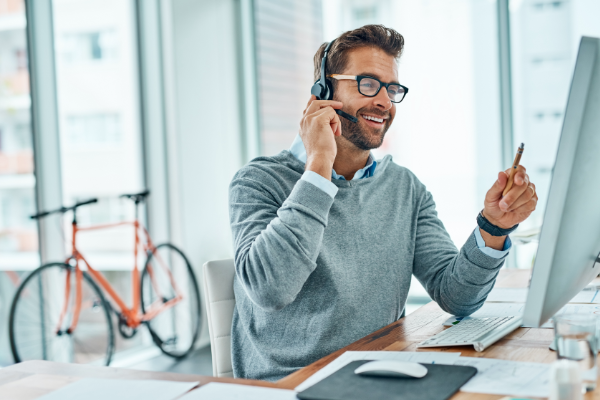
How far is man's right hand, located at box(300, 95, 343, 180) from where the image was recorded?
119cm

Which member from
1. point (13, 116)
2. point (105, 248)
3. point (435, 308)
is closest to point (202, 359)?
point (105, 248)

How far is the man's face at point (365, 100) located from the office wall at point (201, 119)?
2254 mm

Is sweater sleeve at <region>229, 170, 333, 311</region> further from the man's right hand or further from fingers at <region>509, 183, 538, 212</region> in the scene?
fingers at <region>509, 183, 538, 212</region>

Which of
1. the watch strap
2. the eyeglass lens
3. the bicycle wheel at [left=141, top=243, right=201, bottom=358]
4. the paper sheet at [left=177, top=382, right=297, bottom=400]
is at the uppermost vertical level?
the eyeglass lens

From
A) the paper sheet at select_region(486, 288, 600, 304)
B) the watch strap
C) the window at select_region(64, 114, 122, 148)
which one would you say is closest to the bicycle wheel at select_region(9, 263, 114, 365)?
the window at select_region(64, 114, 122, 148)

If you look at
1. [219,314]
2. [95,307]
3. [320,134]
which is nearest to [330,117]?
[320,134]

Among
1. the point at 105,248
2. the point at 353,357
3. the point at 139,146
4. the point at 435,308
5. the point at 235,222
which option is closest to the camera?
the point at 353,357

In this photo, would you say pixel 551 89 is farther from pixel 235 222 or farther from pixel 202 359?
pixel 235 222

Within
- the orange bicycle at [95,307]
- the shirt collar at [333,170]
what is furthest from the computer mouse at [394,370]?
the orange bicycle at [95,307]

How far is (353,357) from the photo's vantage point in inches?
38.0

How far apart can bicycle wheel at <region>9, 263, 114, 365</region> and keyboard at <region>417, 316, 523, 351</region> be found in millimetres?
2110

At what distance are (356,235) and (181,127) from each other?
247 cm

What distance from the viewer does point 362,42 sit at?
148 cm

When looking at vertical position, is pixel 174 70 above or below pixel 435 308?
above
